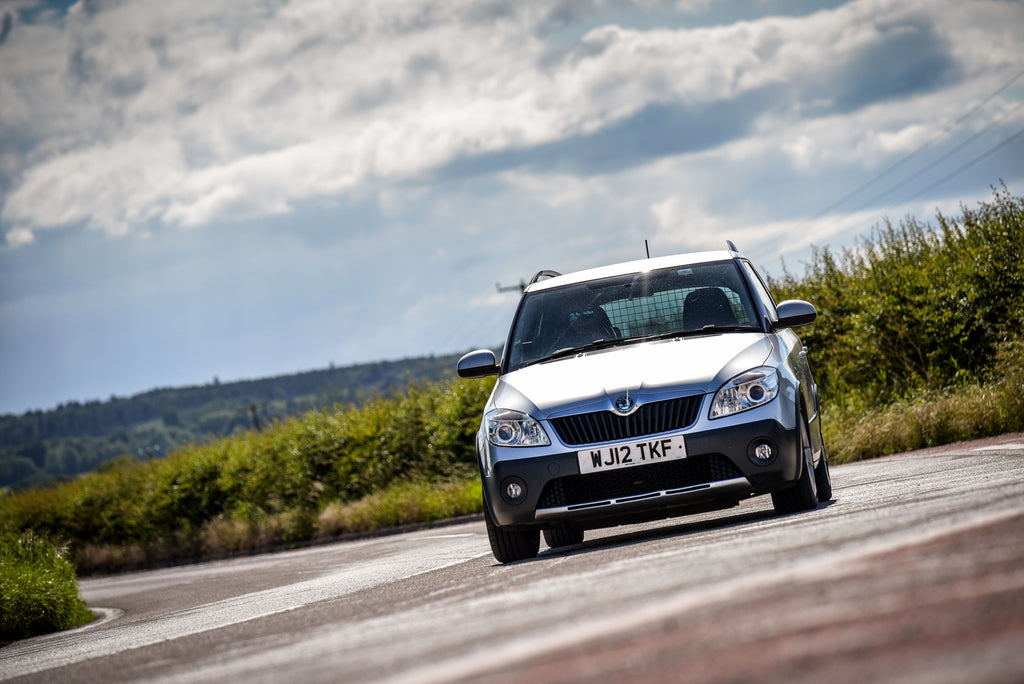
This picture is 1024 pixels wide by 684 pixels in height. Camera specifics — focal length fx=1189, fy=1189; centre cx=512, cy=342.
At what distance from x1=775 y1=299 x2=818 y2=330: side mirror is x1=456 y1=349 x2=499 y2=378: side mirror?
2.21m

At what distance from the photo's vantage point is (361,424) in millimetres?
29500

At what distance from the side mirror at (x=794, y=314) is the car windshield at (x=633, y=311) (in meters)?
0.21

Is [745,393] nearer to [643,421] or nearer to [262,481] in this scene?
[643,421]

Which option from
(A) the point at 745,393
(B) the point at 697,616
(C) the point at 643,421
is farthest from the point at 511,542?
(B) the point at 697,616

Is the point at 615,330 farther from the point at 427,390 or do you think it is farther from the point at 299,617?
the point at 427,390

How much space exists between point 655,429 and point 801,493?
119 cm

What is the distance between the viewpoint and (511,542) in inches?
336

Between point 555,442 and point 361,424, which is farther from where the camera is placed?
point 361,424

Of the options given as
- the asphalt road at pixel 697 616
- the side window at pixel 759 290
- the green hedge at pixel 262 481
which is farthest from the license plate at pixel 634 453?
the green hedge at pixel 262 481

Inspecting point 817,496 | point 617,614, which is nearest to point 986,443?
point 817,496

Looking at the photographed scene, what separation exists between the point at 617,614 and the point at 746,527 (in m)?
3.20

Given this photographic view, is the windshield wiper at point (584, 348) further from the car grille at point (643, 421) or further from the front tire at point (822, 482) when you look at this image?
the front tire at point (822, 482)

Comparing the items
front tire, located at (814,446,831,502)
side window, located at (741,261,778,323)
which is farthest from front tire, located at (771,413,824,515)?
side window, located at (741,261,778,323)

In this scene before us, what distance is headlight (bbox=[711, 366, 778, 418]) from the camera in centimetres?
773
